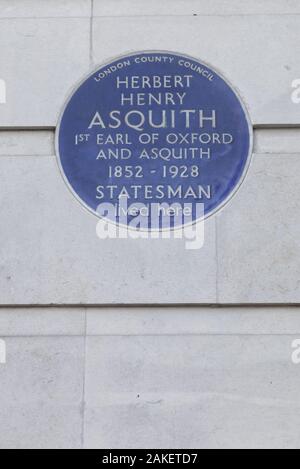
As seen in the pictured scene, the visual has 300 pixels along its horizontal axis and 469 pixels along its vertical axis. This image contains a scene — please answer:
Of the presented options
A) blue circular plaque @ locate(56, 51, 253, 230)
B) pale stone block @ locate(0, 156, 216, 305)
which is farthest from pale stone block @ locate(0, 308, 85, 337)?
blue circular plaque @ locate(56, 51, 253, 230)

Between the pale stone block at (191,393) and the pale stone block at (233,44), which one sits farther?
the pale stone block at (233,44)

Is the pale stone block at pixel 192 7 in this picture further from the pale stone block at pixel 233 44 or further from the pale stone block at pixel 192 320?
the pale stone block at pixel 192 320

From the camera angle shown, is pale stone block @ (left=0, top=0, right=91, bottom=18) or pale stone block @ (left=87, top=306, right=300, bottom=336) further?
pale stone block @ (left=0, top=0, right=91, bottom=18)

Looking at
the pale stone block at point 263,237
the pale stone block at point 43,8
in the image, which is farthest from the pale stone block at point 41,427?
the pale stone block at point 43,8

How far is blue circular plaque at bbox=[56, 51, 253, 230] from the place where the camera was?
9594 millimetres

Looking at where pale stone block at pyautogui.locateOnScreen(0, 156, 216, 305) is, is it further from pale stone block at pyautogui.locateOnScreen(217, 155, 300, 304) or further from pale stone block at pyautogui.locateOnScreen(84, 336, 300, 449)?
pale stone block at pyautogui.locateOnScreen(84, 336, 300, 449)

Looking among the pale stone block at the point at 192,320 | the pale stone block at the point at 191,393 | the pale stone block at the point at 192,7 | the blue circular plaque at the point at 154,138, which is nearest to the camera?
the pale stone block at the point at 191,393

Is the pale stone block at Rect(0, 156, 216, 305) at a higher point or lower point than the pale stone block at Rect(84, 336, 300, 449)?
higher

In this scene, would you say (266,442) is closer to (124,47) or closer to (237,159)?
(237,159)

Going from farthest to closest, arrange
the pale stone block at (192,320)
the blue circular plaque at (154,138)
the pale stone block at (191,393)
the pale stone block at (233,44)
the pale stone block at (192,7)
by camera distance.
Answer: the pale stone block at (192,7) < the pale stone block at (233,44) < the blue circular plaque at (154,138) < the pale stone block at (192,320) < the pale stone block at (191,393)

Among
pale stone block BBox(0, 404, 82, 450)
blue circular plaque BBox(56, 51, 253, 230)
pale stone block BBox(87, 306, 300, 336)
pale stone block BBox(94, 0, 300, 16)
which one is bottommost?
pale stone block BBox(0, 404, 82, 450)

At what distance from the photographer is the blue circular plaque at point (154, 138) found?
959 centimetres
